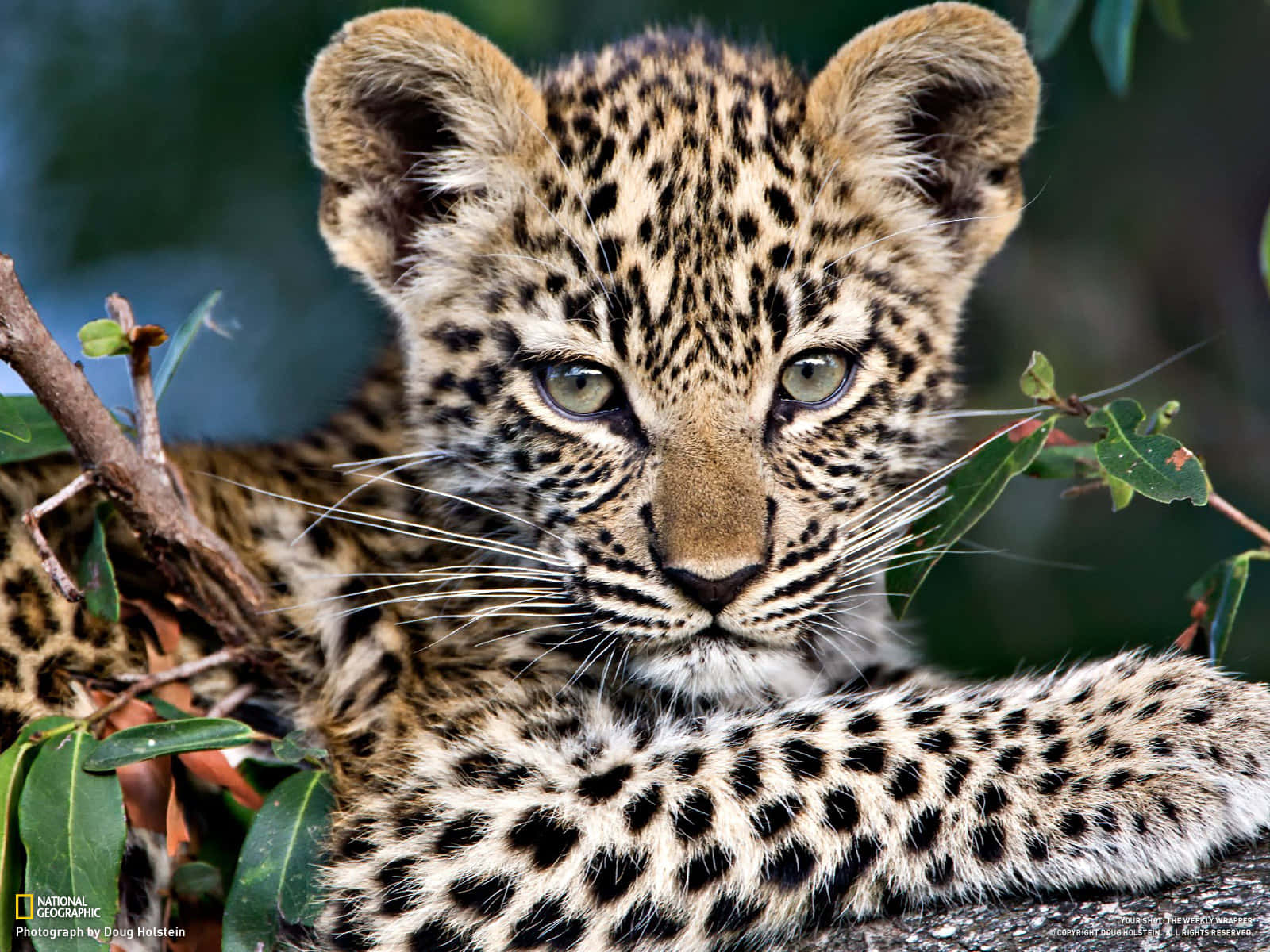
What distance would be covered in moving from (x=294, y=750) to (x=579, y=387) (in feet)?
4.35

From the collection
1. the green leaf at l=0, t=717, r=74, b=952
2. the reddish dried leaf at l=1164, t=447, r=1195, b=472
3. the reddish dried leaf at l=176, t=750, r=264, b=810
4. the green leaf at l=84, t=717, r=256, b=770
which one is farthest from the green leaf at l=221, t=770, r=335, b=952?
the reddish dried leaf at l=1164, t=447, r=1195, b=472

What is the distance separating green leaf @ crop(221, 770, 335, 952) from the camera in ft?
12.4

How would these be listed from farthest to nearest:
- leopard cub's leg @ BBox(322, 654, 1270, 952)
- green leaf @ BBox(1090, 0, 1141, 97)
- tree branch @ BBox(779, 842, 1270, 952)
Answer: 1. green leaf @ BBox(1090, 0, 1141, 97)
2. leopard cub's leg @ BBox(322, 654, 1270, 952)
3. tree branch @ BBox(779, 842, 1270, 952)

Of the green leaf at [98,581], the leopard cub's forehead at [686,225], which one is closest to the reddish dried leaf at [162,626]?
the green leaf at [98,581]

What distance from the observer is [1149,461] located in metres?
3.76

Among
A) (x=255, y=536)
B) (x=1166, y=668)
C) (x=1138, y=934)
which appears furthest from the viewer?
(x=255, y=536)

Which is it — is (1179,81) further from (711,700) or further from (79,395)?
(79,395)

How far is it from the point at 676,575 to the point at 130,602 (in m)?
1.68

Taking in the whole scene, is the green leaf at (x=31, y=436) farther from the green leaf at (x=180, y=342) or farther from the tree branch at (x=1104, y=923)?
the tree branch at (x=1104, y=923)

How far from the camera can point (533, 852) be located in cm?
379

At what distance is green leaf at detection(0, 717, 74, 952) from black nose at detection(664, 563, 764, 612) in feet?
5.66

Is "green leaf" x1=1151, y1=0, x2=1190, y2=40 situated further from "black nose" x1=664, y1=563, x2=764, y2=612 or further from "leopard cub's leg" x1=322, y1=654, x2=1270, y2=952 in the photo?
"black nose" x1=664, y1=563, x2=764, y2=612

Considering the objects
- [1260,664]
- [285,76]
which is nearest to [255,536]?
[1260,664]

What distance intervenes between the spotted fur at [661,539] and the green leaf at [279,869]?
7 cm
